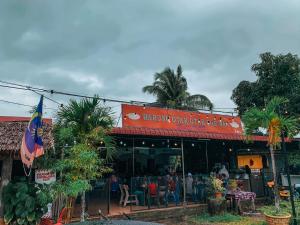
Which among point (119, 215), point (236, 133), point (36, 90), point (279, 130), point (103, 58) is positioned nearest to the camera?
point (279, 130)

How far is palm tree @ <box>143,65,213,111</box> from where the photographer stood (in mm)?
30312

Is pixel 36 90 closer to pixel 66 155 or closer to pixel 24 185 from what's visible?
pixel 66 155

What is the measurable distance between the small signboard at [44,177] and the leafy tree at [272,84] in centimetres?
1530

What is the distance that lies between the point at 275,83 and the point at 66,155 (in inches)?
663

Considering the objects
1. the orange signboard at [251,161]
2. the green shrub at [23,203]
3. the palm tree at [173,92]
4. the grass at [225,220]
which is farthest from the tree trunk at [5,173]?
the palm tree at [173,92]

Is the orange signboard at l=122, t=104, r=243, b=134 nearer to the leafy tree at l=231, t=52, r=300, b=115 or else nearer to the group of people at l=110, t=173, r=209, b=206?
the group of people at l=110, t=173, r=209, b=206

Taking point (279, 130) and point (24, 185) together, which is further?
point (279, 130)

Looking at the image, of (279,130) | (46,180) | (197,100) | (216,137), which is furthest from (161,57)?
(197,100)

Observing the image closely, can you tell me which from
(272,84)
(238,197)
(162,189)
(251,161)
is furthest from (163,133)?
(272,84)

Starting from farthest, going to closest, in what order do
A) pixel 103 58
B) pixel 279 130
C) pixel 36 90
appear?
1. pixel 103 58
2. pixel 36 90
3. pixel 279 130

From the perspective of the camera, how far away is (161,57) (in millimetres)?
14734

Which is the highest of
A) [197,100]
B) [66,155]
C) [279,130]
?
[197,100]

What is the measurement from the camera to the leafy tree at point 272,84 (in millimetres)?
19297

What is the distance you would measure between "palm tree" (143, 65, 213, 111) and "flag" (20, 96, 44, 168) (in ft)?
75.1
